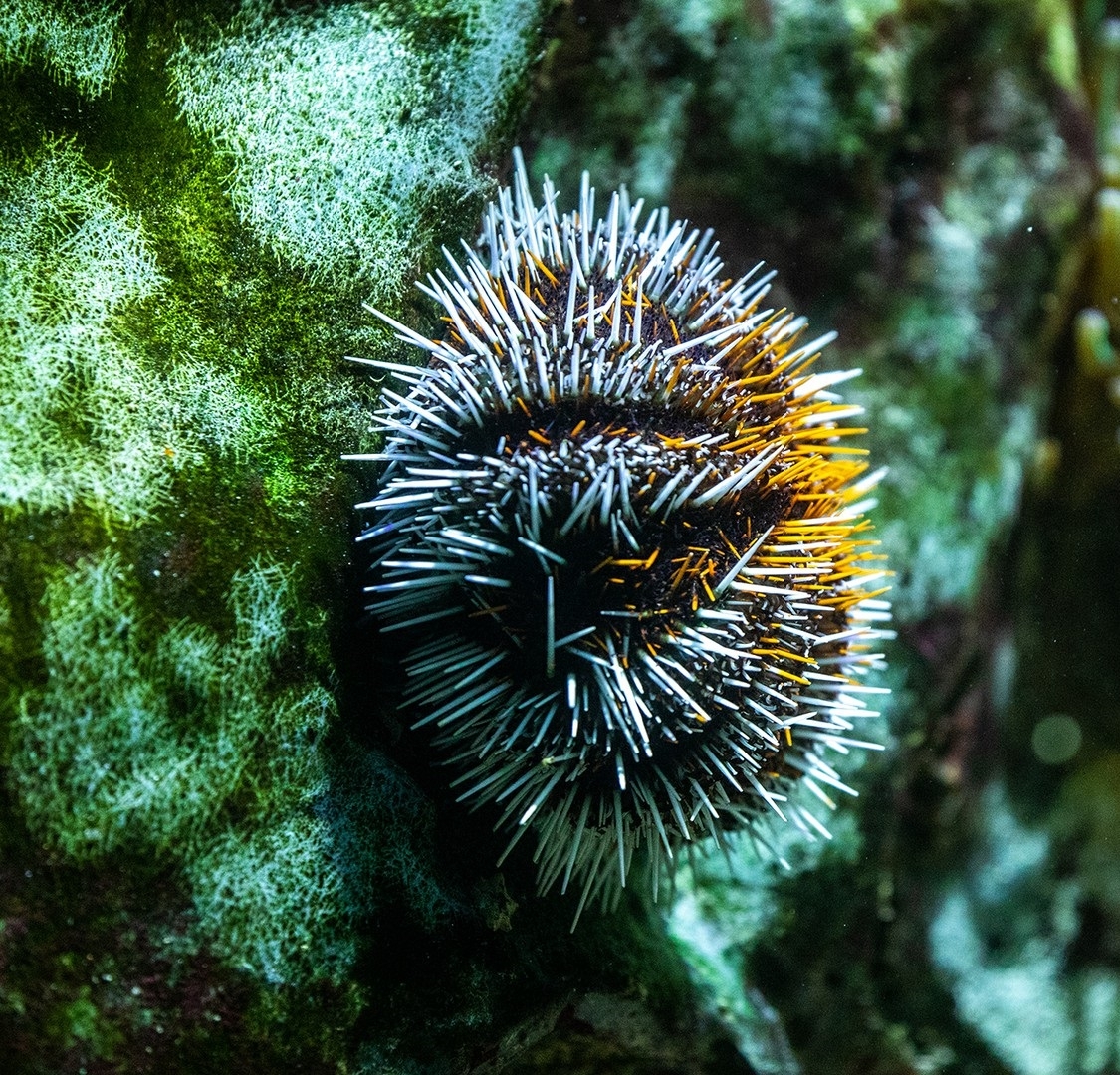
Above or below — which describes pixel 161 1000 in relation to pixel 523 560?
below

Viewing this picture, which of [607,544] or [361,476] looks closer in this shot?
[607,544]

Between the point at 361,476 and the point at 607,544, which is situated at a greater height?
the point at 607,544

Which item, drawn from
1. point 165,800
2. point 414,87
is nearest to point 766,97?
point 414,87

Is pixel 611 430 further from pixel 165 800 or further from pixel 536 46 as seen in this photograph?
pixel 536 46
